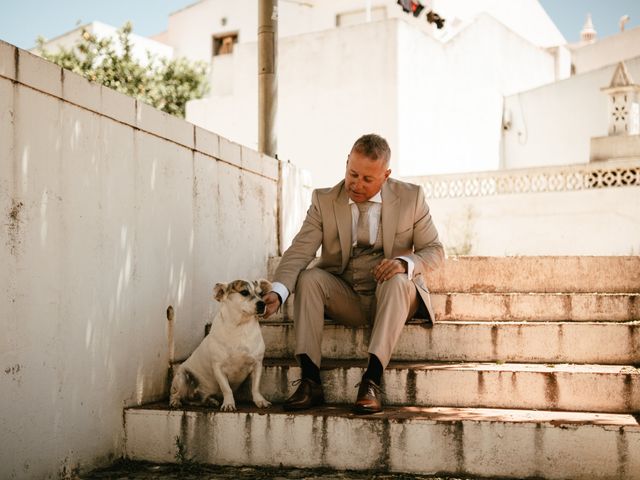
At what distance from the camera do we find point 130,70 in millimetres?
25703

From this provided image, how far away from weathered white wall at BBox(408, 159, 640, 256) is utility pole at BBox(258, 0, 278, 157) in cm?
657

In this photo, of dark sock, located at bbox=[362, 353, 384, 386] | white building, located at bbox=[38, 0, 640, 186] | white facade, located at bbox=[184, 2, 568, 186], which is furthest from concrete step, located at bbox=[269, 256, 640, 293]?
white building, located at bbox=[38, 0, 640, 186]

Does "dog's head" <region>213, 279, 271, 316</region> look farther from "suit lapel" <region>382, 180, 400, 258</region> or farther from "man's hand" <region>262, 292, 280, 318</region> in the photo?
"suit lapel" <region>382, 180, 400, 258</region>

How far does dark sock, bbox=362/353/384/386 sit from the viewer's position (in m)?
4.51

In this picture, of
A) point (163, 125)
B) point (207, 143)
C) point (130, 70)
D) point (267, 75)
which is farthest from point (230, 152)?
point (130, 70)

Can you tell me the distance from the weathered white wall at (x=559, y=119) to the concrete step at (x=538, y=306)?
49.3 ft

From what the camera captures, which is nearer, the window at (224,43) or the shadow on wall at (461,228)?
the shadow on wall at (461,228)

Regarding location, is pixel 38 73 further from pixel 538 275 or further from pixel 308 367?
pixel 538 275

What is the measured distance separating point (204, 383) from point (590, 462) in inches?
96.4

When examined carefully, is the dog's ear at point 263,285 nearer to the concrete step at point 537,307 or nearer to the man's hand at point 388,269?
the man's hand at point 388,269

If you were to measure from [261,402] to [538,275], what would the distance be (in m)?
2.53

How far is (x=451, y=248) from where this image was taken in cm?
1357

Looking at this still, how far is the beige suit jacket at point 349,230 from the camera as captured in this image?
5.09 m

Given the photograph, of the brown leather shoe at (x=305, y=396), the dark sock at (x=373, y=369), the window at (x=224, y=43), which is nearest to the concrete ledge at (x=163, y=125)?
the brown leather shoe at (x=305, y=396)
